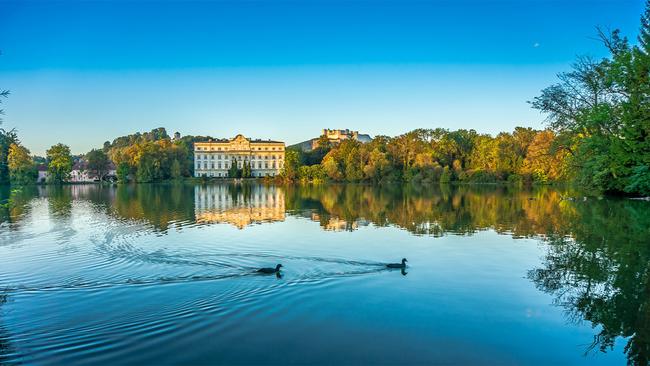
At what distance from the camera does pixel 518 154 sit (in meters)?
80.2

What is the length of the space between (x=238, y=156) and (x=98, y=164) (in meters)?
33.7

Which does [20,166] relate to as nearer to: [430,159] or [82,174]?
[82,174]

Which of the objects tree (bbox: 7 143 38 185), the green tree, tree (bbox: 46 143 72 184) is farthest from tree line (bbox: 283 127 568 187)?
tree (bbox: 7 143 38 185)

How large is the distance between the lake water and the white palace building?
99207 millimetres

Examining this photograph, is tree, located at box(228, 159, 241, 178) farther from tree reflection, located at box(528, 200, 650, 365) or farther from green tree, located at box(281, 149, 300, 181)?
tree reflection, located at box(528, 200, 650, 365)

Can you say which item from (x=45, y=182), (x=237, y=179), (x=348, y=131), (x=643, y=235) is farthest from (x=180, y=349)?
(x=348, y=131)

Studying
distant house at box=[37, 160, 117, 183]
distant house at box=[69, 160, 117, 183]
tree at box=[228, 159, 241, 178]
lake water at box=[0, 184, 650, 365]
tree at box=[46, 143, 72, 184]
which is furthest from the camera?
tree at box=[228, 159, 241, 178]

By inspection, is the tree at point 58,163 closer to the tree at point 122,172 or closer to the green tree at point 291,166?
the tree at point 122,172

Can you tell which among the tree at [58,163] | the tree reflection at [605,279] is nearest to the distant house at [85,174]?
the tree at [58,163]

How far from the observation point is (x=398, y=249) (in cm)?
1566

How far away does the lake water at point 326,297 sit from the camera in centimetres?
717

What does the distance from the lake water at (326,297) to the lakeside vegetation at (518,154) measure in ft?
42.6

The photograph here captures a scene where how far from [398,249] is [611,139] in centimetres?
2328

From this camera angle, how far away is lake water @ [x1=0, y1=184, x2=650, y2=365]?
23.5ft
